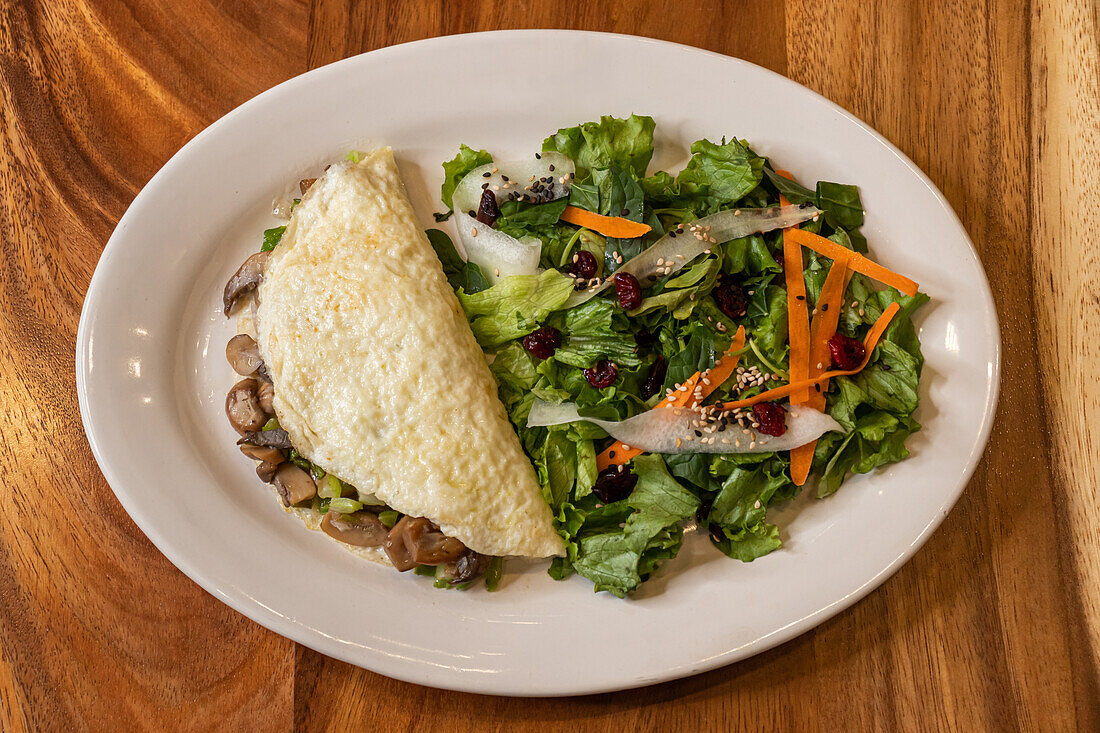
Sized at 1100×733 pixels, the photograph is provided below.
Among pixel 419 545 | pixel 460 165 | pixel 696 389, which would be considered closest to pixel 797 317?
pixel 696 389

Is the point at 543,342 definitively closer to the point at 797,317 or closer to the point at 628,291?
the point at 628,291

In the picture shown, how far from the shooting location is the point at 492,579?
3232mm

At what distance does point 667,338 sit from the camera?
323 centimetres

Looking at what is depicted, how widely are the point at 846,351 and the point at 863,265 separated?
0.42m

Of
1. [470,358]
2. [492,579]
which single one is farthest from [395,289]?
[492,579]

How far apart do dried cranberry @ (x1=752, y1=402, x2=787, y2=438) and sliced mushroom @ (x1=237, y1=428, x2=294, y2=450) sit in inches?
86.4

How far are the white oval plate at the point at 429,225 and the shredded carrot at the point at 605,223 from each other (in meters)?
0.55

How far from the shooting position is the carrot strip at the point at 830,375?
308 centimetres

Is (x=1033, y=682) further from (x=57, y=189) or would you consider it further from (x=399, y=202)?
(x=57, y=189)

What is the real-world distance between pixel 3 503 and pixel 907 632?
180 inches

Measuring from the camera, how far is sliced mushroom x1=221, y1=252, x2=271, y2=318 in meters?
3.36

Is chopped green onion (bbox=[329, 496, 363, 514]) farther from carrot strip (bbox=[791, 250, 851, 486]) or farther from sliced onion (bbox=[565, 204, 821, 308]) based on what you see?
carrot strip (bbox=[791, 250, 851, 486])

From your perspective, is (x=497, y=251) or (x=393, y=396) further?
(x=497, y=251)

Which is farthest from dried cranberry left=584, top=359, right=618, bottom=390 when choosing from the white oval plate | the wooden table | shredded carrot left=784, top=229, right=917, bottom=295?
the wooden table
